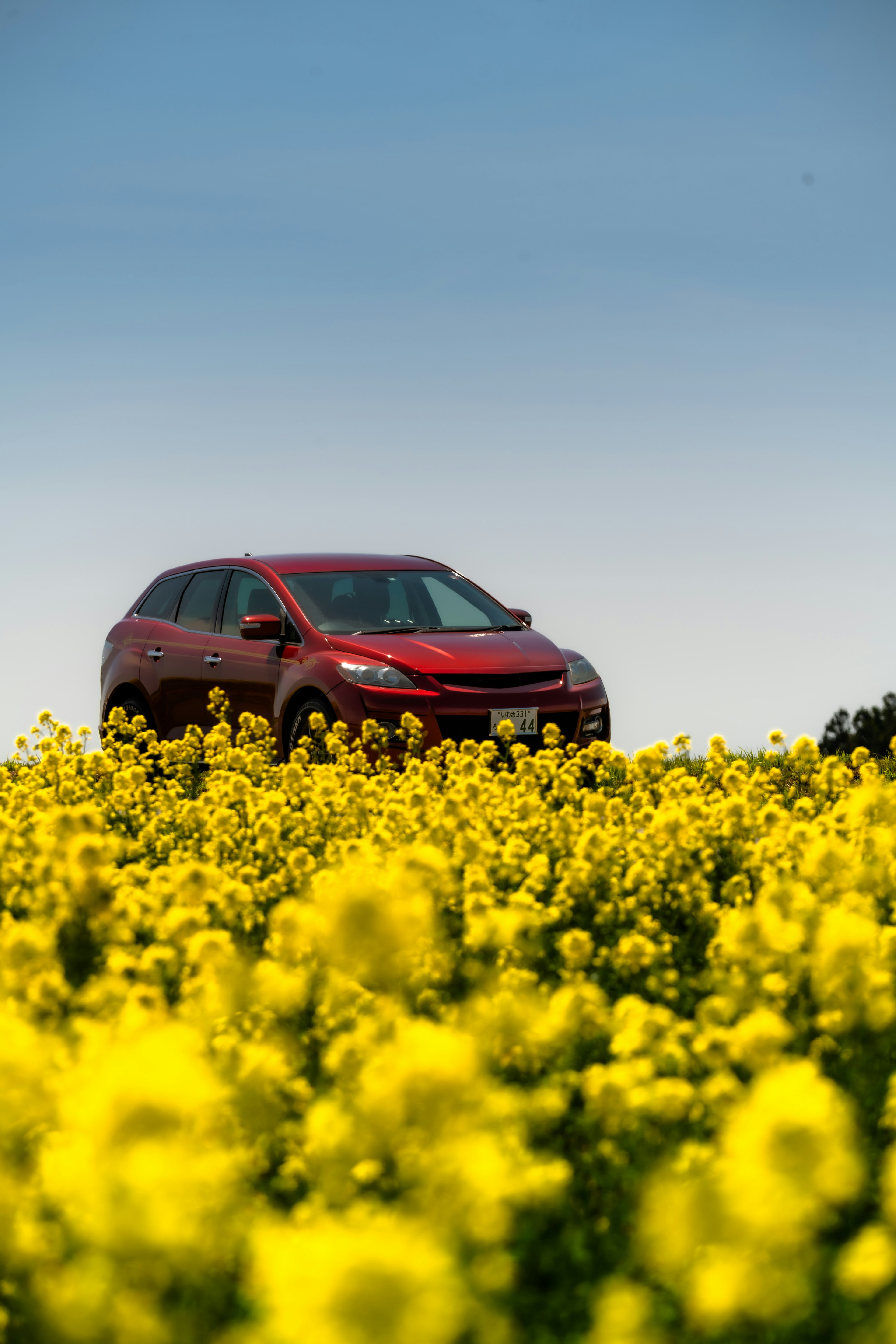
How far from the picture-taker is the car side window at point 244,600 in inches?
365

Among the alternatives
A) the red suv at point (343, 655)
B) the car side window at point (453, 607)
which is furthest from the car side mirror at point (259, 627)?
the car side window at point (453, 607)

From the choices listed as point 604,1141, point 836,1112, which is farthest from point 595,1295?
point 836,1112

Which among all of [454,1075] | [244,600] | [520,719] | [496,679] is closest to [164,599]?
[244,600]

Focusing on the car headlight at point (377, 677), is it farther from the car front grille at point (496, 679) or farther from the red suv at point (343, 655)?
the car front grille at point (496, 679)

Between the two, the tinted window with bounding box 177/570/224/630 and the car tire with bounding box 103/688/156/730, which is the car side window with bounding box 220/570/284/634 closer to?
the tinted window with bounding box 177/570/224/630

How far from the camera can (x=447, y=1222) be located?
6.84 feet

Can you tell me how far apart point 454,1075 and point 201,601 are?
27.4ft

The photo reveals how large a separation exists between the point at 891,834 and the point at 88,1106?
3.84 m

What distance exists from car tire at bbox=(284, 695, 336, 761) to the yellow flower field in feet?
7.45

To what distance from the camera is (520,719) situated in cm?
820

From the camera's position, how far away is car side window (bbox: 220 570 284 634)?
30.4 ft

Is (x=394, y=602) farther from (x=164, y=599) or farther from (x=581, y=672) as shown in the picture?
(x=164, y=599)

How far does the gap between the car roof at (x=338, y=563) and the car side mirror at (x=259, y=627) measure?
0.84 m

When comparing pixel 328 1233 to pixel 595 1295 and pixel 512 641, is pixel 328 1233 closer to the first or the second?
pixel 595 1295
